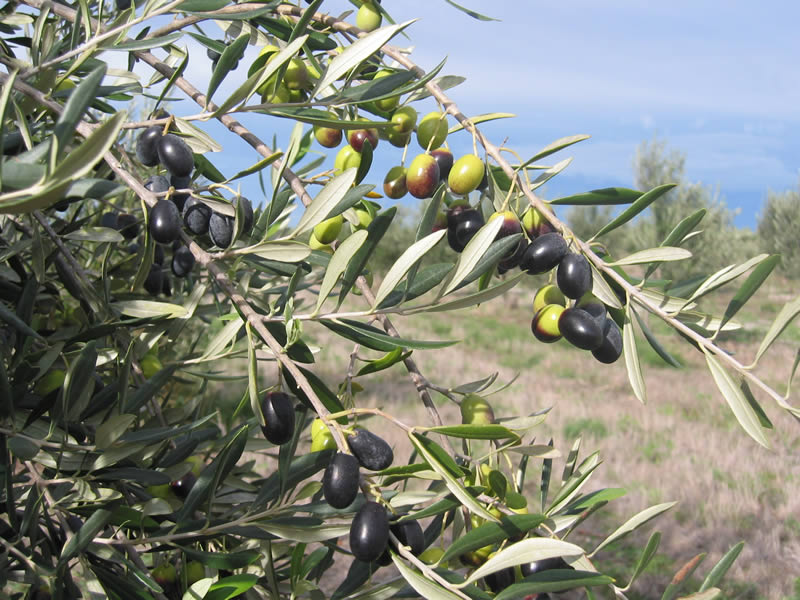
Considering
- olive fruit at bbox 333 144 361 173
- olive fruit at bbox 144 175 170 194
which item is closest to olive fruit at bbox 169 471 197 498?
olive fruit at bbox 144 175 170 194

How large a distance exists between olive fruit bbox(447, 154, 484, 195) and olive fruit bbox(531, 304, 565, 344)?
0.68ft

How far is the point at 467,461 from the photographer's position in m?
0.83

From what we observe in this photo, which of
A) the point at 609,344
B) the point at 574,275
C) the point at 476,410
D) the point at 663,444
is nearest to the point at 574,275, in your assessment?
the point at 574,275

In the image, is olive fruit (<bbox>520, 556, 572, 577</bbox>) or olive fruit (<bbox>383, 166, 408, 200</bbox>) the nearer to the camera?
olive fruit (<bbox>520, 556, 572, 577</bbox>)

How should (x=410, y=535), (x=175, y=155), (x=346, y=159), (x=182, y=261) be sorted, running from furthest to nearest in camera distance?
(x=182, y=261) → (x=346, y=159) → (x=175, y=155) → (x=410, y=535)

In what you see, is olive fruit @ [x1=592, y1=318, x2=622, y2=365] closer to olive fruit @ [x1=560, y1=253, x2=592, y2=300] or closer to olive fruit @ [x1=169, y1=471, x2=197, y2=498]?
olive fruit @ [x1=560, y1=253, x2=592, y2=300]

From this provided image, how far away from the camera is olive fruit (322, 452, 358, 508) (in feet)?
1.97

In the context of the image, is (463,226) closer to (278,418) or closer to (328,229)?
(328,229)

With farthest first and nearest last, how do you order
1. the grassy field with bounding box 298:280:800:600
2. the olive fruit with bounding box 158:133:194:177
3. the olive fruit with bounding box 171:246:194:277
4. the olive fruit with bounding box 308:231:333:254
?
the grassy field with bounding box 298:280:800:600, the olive fruit with bounding box 171:246:194:277, the olive fruit with bounding box 308:231:333:254, the olive fruit with bounding box 158:133:194:177

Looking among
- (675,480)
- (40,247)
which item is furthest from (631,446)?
(40,247)

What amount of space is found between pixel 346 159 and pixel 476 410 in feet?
1.46

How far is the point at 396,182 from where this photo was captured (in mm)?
987

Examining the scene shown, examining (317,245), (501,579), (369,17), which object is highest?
(369,17)

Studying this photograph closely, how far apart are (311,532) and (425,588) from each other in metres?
0.20
